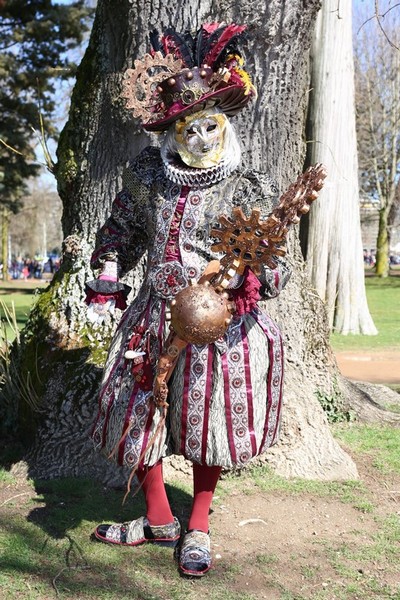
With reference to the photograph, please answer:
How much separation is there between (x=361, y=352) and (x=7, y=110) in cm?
1288

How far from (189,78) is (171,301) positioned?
2.92 ft

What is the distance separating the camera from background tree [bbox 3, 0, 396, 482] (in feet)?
12.7

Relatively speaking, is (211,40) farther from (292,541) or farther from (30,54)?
(30,54)

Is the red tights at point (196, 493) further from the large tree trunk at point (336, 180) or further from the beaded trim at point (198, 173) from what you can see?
the large tree trunk at point (336, 180)

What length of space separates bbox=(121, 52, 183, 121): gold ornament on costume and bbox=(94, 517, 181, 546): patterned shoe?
1.76 meters

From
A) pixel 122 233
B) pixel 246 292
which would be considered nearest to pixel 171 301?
pixel 246 292

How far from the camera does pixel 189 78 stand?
9.14ft

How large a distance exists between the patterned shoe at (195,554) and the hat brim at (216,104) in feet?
5.61

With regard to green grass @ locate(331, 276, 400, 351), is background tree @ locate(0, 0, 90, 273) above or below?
above

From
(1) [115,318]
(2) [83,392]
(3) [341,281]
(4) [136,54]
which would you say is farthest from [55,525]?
(3) [341,281]

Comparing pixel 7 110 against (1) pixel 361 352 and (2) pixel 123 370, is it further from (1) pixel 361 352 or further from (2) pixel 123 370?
(2) pixel 123 370

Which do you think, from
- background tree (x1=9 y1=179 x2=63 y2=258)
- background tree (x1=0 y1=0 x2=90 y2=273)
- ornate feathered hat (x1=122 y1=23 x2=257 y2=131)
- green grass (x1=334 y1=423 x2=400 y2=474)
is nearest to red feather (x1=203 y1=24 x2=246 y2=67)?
ornate feathered hat (x1=122 y1=23 x2=257 y2=131)

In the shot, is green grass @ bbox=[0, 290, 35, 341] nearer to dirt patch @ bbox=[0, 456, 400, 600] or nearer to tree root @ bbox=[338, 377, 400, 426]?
dirt patch @ bbox=[0, 456, 400, 600]

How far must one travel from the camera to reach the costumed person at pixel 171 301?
2.79 metres
